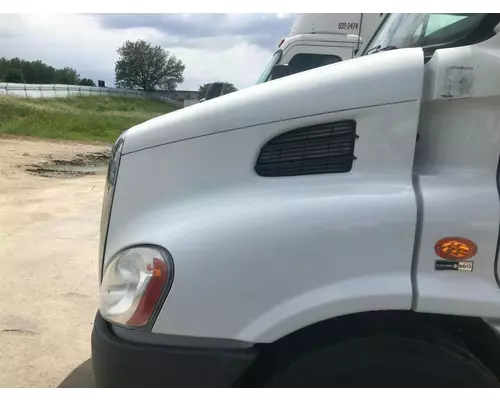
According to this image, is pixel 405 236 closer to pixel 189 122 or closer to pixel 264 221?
pixel 264 221

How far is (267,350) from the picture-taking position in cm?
170

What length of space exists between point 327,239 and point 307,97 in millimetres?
480

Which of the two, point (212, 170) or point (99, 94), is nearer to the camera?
point (212, 170)

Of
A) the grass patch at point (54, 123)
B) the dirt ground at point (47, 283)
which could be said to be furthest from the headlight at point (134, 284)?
the grass patch at point (54, 123)

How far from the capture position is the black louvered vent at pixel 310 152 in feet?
5.45

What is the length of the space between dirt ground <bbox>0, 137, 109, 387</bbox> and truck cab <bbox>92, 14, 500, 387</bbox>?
1.84m

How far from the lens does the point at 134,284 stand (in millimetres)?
1655

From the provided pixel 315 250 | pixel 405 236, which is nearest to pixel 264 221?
pixel 315 250

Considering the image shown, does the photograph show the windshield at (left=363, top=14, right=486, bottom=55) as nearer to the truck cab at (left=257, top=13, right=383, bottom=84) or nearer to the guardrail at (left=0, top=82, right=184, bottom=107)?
the truck cab at (left=257, top=13, right=383, bottom=84)

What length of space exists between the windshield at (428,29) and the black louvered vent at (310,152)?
578 mm

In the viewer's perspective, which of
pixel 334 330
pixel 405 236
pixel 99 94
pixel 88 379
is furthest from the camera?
pixel 99 94

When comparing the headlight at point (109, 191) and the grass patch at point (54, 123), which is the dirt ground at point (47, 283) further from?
the grass patch at point (54, 123)

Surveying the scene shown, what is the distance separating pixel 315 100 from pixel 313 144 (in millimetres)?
146

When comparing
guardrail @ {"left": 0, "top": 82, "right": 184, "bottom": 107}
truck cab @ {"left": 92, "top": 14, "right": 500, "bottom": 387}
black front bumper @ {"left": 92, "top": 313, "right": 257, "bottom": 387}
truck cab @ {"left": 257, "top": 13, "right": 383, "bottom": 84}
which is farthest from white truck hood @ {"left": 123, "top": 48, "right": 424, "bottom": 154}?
guardrail @ {"left": 0, "top": 82, "right": 184, "bottom": 107}
